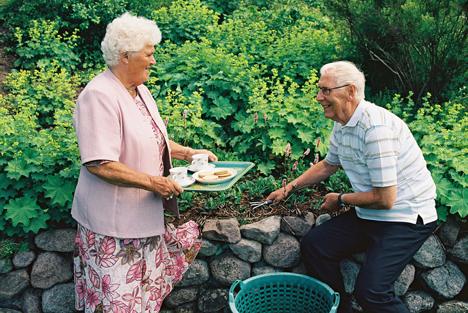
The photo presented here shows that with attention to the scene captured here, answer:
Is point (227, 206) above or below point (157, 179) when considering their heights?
below

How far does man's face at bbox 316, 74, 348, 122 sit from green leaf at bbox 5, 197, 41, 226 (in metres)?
1.87

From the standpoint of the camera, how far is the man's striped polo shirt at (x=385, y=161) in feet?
9.54

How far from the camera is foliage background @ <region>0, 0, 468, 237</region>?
357 cm

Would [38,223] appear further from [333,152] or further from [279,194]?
[333,152]

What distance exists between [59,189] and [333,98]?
1760 mm

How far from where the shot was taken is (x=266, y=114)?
13.6ft

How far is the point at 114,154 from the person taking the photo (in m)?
2.59

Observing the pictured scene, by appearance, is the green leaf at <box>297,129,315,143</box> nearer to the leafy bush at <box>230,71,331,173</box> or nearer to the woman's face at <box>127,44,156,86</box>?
the leafy bush at <box>230,71,331,173</box>

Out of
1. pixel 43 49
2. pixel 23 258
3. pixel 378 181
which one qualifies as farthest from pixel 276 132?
pixel 43 49

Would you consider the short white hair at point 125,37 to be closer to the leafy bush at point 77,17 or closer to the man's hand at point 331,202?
the man's hand at point 331,202

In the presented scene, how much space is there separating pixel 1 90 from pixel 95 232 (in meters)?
3.21

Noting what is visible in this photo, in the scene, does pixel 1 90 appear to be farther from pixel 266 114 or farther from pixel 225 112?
pixel 266 114

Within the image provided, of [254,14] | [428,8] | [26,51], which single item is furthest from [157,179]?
[254,14]

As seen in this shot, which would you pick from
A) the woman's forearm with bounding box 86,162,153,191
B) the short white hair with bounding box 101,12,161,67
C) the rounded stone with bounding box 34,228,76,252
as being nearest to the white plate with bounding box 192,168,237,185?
the woman's forearm with bounding box 86,162,153,191
